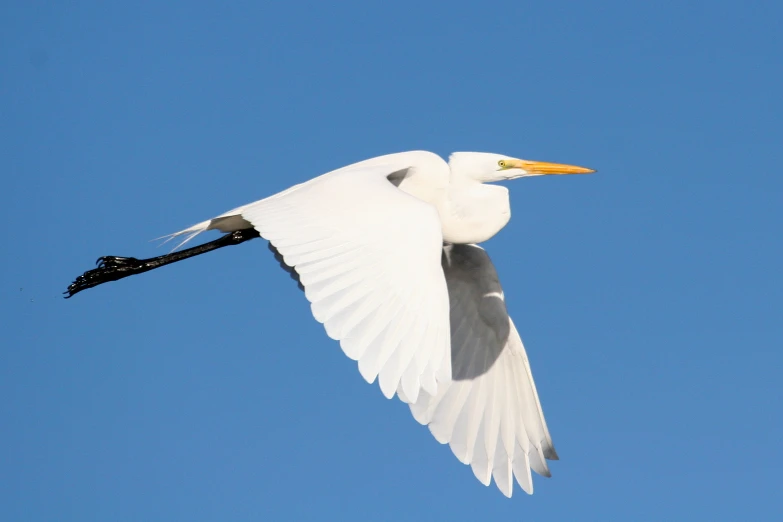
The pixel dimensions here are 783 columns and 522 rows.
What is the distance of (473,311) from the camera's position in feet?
30.6

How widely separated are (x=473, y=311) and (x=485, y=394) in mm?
722

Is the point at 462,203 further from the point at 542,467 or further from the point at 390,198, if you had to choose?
the point at 542,467

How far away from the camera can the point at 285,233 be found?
21.6 ft

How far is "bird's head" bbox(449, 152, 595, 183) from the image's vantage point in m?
8.54

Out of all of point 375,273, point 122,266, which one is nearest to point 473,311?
point 122,266

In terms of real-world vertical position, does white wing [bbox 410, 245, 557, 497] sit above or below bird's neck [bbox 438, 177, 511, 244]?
below

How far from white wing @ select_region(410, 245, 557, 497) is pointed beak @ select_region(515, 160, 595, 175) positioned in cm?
83

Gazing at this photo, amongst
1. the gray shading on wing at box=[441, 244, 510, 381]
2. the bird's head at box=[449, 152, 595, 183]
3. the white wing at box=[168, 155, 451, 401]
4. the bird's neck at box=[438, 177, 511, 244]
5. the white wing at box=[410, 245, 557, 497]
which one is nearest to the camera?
the white wing at box=[168, 155, 451, 401]

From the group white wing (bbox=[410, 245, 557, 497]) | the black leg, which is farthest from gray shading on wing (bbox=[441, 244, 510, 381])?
the black leg

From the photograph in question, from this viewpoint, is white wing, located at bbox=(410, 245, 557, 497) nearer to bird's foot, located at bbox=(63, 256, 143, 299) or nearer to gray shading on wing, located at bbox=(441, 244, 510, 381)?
gray shading on wing, located at bbox=(441, 244, 510, 381)

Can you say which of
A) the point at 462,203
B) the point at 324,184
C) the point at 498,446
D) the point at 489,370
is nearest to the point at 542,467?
the point at 498,446

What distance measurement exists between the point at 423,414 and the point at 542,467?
3.50 feet

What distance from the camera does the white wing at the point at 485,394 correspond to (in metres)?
8.83

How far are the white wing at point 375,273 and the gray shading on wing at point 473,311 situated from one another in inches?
84.1
